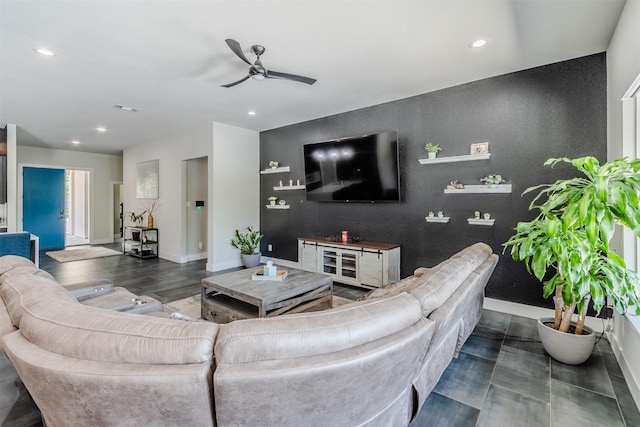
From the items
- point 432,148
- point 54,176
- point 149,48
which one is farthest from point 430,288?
point 54,176

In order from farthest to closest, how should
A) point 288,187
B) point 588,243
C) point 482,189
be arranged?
point 288,187
point 482,189
point 588,243

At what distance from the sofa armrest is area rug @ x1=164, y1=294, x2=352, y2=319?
2.42 ft

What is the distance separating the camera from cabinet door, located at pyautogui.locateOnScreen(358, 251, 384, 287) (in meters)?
3.96

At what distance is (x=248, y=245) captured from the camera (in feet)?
18.4

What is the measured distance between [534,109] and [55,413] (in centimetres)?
421

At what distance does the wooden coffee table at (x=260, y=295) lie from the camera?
8.45 feet

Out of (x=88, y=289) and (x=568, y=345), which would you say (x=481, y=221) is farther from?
(x=88, y=289)

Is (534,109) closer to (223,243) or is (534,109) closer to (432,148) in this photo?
(432,148)

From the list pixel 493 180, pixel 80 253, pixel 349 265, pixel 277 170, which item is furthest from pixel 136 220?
pixel 493 180

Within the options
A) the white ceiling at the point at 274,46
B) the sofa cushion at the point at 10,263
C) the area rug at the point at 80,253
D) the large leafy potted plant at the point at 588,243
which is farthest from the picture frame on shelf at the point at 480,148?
the area rug at the point at 80,253

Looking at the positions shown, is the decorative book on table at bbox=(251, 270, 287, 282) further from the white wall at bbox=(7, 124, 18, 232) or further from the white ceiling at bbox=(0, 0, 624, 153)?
the white wall at bbox=(7, 124, 18, 232)

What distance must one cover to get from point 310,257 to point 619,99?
12.4 feet

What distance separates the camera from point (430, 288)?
4.94 ft

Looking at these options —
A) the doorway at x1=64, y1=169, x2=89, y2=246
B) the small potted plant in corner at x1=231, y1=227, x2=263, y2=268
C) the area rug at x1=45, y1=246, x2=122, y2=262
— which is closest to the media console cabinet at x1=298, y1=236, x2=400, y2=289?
the small potted plant in corner at x1=231, y1=227, x2=263, y2=268
